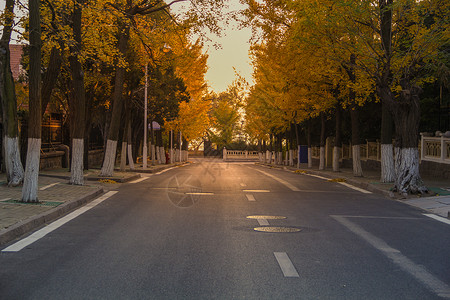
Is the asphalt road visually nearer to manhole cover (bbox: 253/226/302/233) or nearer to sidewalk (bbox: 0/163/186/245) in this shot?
manhole cover (bbox: 253/226/302/233)

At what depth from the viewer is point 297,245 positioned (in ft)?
26.5

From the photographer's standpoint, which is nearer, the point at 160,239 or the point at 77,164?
the point at 160,239

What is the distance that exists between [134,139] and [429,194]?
26.9 meters

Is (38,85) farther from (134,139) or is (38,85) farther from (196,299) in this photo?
(134,139)

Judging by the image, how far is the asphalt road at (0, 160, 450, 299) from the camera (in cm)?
551

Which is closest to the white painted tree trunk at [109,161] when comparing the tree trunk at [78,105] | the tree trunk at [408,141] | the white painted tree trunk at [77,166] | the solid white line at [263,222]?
the tree trunk at [78,105]

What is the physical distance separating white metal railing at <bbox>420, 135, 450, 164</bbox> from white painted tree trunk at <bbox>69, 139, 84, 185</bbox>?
15.1 m

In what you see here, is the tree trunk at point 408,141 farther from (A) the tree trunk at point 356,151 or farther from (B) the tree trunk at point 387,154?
(A) the tree trunk at point 356,151

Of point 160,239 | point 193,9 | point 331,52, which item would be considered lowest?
point 160,239

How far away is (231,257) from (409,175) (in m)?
11.3

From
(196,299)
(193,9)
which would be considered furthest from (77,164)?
(196,299)

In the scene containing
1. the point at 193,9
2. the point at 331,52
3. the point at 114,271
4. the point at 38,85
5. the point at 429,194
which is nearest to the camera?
the point at 114,271

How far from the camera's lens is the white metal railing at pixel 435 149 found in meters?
23.7

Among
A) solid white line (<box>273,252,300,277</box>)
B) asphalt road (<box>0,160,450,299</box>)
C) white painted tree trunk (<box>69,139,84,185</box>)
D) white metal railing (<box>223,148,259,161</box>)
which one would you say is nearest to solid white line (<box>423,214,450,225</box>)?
asphalt road (<box>0,160,450,299</box>)
